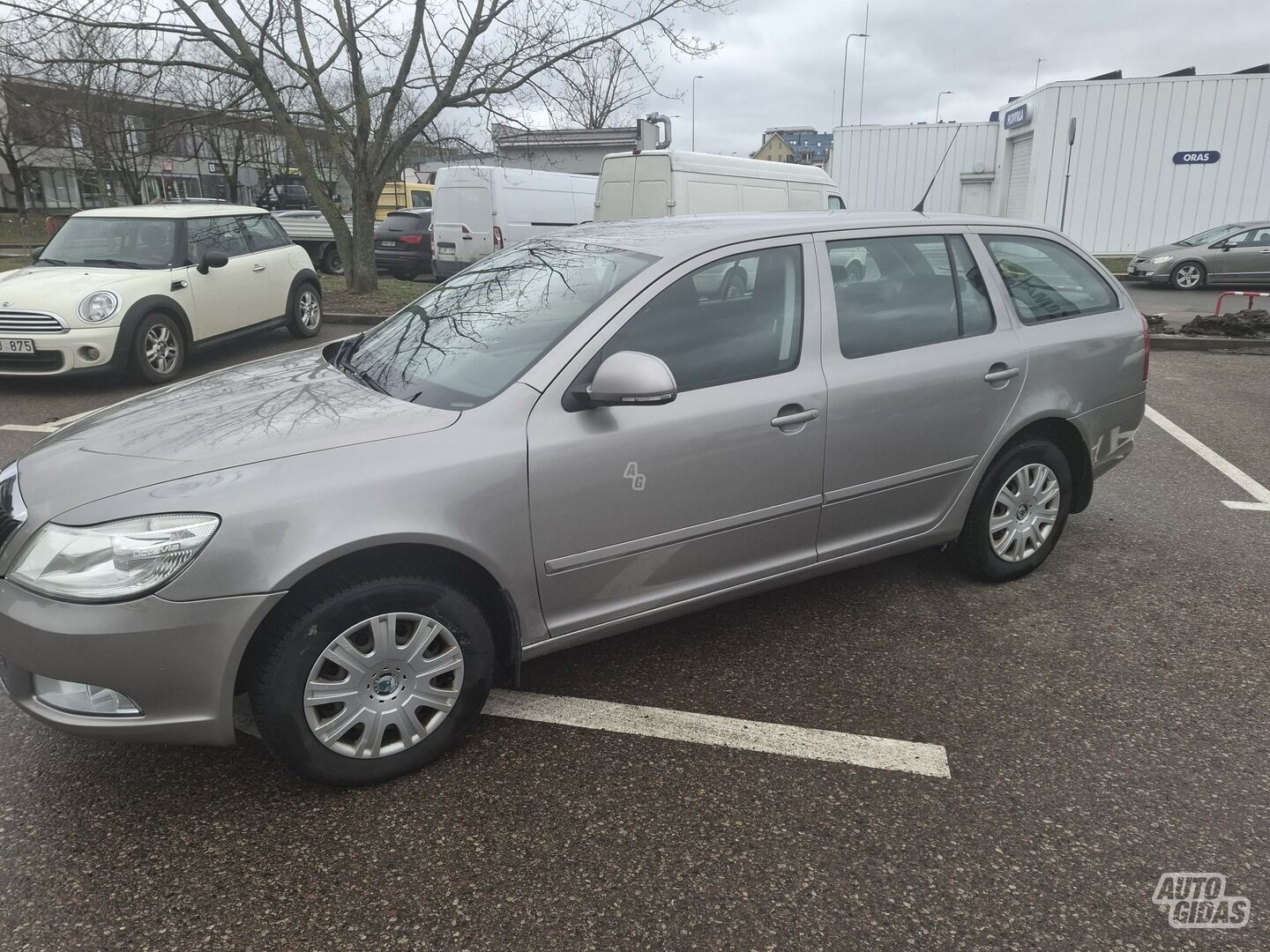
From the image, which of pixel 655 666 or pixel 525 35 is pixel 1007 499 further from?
pixel 525 35

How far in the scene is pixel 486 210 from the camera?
15.7 meters

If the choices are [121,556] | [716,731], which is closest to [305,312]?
[121,556]

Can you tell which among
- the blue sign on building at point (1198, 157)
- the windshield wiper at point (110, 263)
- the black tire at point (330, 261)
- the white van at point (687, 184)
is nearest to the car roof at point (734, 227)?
the windshield wiper at point (110, 263)

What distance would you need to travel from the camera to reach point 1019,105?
23891mm

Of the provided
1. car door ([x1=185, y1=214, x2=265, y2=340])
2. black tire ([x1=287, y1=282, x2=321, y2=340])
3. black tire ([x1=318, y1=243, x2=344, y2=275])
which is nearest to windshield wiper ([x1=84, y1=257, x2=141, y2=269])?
car door ([x1=185, y1=214, x2=265, y2=340])

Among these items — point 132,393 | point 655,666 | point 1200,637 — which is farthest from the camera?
point 132,393

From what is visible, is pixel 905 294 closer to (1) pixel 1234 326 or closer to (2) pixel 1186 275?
(1) pixel 1234 326

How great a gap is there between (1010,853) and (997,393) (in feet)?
6.37

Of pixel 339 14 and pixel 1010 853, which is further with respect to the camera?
pixel 339 14

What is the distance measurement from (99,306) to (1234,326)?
1204 cm

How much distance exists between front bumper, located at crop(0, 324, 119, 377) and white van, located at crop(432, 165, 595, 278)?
836cm

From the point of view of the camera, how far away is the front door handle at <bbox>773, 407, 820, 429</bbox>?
123 inches

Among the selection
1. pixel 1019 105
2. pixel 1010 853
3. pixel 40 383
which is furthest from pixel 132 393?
pixel 1019 105

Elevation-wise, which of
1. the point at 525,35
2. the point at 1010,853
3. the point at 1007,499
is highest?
the point at 525,35
